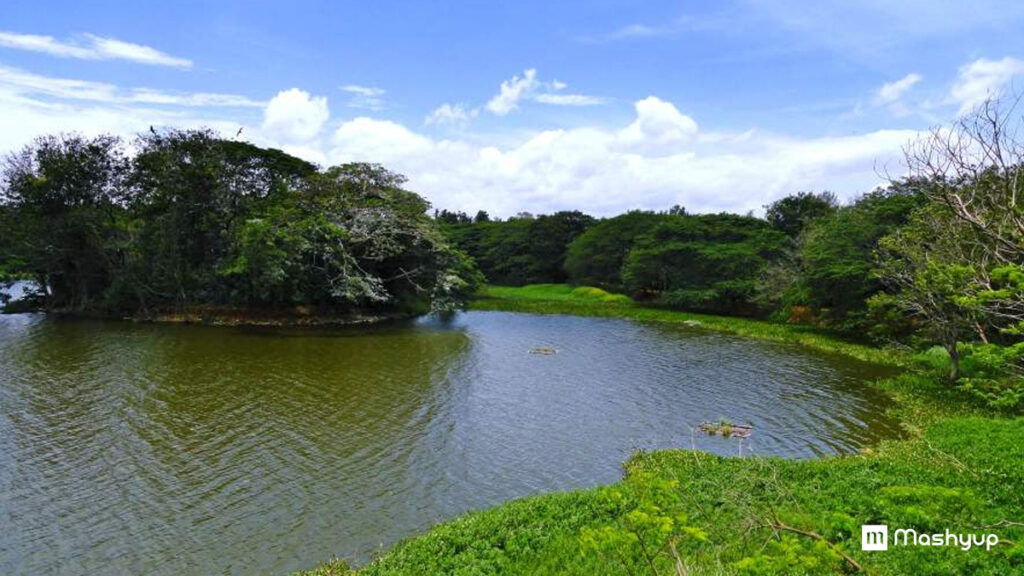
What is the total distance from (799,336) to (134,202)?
52.6m

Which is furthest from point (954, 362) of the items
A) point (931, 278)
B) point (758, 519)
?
point (758, 519)

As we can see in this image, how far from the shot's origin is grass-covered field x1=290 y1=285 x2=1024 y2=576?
8.78 m

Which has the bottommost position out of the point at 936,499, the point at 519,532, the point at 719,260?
the point at 519,532

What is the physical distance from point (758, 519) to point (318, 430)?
14.6m

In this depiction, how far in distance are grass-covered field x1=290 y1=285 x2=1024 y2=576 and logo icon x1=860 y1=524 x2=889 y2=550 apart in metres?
0.14

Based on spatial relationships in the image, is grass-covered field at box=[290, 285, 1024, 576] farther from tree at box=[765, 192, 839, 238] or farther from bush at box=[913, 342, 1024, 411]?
tree at box=[765, 192, 839, 238]

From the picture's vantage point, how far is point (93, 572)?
1152cm

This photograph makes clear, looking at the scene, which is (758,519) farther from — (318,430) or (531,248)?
(531,248)

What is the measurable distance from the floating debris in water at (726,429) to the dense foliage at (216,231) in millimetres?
28175

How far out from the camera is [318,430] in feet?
66.2

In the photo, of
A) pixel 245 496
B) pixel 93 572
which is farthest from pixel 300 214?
pixel 93 572

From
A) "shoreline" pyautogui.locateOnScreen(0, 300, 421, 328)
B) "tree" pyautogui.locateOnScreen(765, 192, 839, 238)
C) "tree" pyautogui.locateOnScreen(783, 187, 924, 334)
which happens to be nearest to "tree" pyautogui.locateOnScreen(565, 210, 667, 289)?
"tree" pyautogui.locateOnScreen(765, 192, 839, 238)

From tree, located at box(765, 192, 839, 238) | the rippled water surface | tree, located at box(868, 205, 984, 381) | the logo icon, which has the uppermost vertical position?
tree, located at box(765, 192, 839, 238)

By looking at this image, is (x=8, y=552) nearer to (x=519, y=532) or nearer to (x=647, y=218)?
(x=519, y=532)
